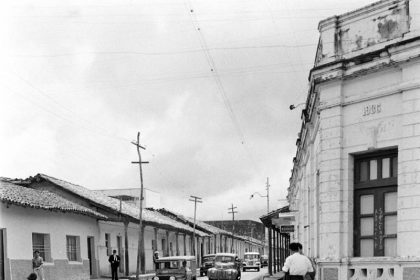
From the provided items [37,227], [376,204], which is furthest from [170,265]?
[376,204]

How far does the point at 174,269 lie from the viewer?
21891 mm

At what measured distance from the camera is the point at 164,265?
22094mm

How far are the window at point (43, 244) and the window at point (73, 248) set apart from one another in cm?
215

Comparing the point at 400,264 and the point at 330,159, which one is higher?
the point at 330,159

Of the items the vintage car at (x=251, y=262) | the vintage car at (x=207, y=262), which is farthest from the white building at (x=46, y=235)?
the vintage car at (x=251, y=262)

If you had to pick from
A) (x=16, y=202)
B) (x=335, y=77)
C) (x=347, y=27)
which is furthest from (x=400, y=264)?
(x=16, y=202)

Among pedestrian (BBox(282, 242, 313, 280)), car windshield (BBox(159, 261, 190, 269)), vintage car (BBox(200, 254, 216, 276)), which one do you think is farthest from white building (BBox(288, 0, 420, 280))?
vintage car (BBox(200, 254, 216, 276))

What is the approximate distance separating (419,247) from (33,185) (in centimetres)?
2628

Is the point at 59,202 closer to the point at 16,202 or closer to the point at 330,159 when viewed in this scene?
the point at 16,202

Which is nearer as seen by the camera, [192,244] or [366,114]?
[366,114]

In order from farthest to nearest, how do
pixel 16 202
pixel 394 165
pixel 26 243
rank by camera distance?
pixel 26 243, pixel 16 202, pixel 394 165

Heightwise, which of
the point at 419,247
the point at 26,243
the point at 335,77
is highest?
the point at 335,77

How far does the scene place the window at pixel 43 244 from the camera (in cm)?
2172

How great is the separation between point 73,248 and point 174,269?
5.79m
